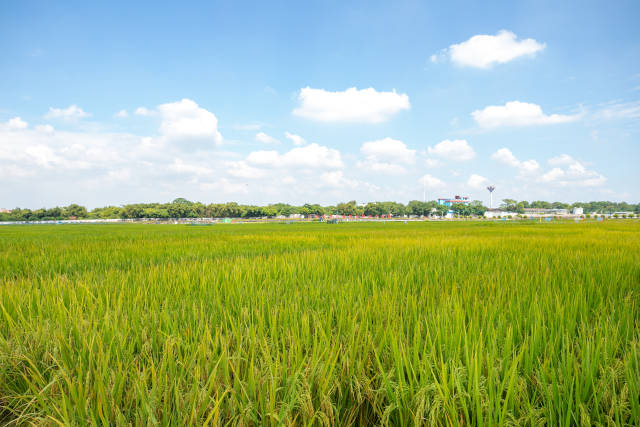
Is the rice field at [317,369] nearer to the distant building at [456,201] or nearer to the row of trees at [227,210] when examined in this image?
the row of trees at [227,210]

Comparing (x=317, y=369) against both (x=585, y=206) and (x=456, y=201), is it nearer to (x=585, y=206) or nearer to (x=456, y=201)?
(x=456, y=201)

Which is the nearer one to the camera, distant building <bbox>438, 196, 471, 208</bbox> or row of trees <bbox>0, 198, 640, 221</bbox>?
row of trees <bbox>0, 198, 640, 221</bbox>

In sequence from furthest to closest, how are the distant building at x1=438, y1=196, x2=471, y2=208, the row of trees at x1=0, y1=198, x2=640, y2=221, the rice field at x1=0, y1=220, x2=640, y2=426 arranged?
1. the distant building at x1=438, y1=196, x2=471, y2=208
2. the row of trees at x1=0, y1=198, x2=640, y2=221
3. the rice field at x1=0, y1=220, x2=640, y2=426

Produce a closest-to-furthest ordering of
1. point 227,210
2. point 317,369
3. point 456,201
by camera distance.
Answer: point 317,369, point 227,210, point 456,201

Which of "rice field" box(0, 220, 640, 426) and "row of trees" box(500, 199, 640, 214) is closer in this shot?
"rice field" box(0, 220, 640, 426)

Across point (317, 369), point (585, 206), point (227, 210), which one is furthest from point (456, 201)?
point (317, 369)

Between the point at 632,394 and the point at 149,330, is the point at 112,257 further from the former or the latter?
the point at 632,394

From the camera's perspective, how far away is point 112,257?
5.12 metres

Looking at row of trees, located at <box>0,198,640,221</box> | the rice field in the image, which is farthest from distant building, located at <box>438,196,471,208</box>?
the rice field

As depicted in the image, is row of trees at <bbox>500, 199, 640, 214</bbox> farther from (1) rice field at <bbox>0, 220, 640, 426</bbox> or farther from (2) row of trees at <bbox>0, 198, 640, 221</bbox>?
(1) rice field at <bbox>0, 220, 640, 426</bbox>

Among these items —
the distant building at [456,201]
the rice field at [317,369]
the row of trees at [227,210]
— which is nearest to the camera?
the rice field at [317,369]

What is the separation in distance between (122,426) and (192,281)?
2.16 m

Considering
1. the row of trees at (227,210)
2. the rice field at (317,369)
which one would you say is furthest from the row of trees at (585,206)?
the rice field at (317,369)

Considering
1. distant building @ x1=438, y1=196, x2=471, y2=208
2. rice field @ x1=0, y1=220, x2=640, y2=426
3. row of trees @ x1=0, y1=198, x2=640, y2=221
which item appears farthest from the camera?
distant building @ x1=438, y1=196, x2=471, y2=208
